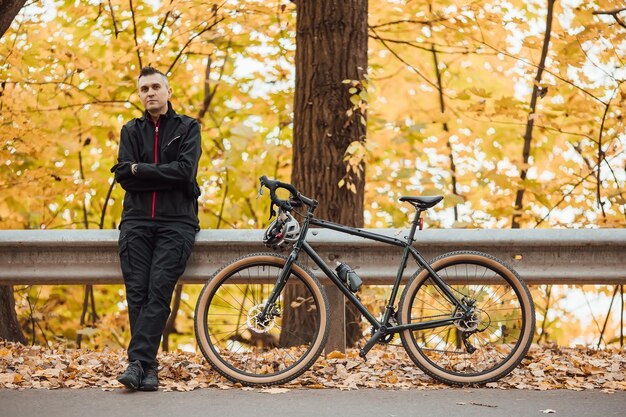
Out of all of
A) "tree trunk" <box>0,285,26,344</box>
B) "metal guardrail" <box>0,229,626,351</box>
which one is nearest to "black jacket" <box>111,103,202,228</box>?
"metal guardrail" <box>0,229,626,351</box>

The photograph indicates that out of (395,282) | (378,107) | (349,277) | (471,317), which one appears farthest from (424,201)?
(378,107)

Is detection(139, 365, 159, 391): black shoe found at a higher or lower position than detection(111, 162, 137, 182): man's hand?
lower

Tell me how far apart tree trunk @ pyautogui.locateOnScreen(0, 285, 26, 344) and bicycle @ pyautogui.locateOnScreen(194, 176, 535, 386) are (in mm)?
2844

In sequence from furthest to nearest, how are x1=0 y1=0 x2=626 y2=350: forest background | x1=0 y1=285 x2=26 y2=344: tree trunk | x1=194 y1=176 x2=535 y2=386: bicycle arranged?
x1=0 y1=0 x2=626 y2=350: forest background
x1=0 y1=285 x2=26 y2=344: tree trunk
x1=194 y1=176 x2=535 y2=386: bicycle

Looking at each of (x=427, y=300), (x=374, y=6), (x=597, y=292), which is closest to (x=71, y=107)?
(x=374, y=6)

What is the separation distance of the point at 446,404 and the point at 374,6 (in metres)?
6.40

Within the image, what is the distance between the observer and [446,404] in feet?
14.5

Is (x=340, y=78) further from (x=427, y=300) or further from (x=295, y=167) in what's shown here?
(x=427, y=300)

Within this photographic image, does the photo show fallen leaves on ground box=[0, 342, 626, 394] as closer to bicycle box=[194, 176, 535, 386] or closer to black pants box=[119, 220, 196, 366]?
bicycle box=[194, 176, 535, 386]

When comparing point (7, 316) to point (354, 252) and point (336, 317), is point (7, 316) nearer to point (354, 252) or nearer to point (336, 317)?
point (336, 317)

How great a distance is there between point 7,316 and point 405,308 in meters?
4.10

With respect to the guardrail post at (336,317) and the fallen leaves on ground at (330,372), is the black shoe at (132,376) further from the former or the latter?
the guardrail post at (336,317)

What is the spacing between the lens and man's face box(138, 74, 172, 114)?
527 cm

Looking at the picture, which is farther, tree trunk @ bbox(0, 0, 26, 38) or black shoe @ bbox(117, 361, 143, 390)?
tree trunk @ bbox(0, 0, 26, 38)
